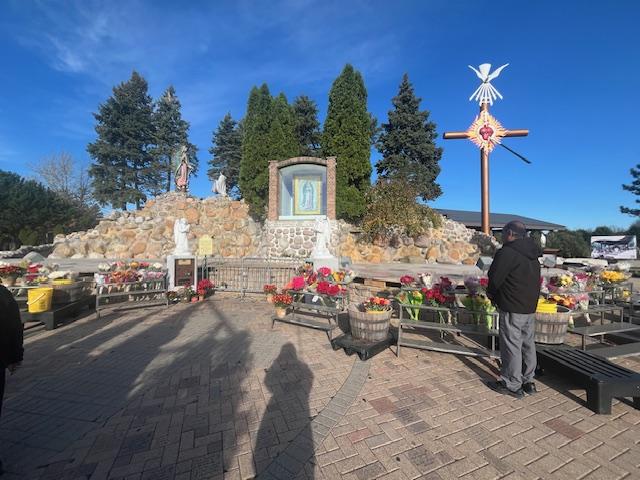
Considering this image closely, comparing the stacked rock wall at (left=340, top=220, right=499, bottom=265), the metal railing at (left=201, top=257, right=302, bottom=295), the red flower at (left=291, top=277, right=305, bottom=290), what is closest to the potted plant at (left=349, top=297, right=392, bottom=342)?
the red flower at (left=291, top=277, right=305, bottom=290)

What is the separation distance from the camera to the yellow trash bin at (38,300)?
5848mm

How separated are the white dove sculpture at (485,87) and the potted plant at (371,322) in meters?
20.5

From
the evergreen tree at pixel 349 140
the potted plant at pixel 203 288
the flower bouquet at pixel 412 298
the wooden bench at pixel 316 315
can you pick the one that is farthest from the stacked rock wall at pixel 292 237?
the flower bouquet at pixel 412 298

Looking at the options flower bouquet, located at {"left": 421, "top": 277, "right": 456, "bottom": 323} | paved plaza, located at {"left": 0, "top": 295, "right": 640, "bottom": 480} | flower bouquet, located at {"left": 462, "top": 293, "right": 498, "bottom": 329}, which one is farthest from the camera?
flower bouquet, located at {"left": 421, "top": 277, "right": 456, "bottom": 323}

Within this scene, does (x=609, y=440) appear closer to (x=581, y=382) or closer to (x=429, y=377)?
(x=581, y=382)

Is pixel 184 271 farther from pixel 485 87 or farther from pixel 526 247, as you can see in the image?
pixel 485 87

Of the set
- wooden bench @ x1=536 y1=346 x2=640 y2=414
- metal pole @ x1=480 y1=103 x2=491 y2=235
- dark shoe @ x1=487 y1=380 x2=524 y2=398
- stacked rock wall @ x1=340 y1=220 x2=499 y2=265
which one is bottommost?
dark shoe @ x1=487 y1=380 x2=524 y2=398

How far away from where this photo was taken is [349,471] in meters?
2.27

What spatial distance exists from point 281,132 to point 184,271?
1309 centimetres

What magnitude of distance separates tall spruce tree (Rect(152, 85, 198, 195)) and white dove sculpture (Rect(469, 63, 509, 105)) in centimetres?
3729

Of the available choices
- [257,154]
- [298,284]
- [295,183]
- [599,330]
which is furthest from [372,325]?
[257,154]

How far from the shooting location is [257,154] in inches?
766

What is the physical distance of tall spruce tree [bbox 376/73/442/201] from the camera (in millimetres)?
26562

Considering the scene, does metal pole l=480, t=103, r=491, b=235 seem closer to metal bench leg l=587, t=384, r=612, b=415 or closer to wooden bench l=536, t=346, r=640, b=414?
wooden bench l=536, t=346, r=640, b=414
